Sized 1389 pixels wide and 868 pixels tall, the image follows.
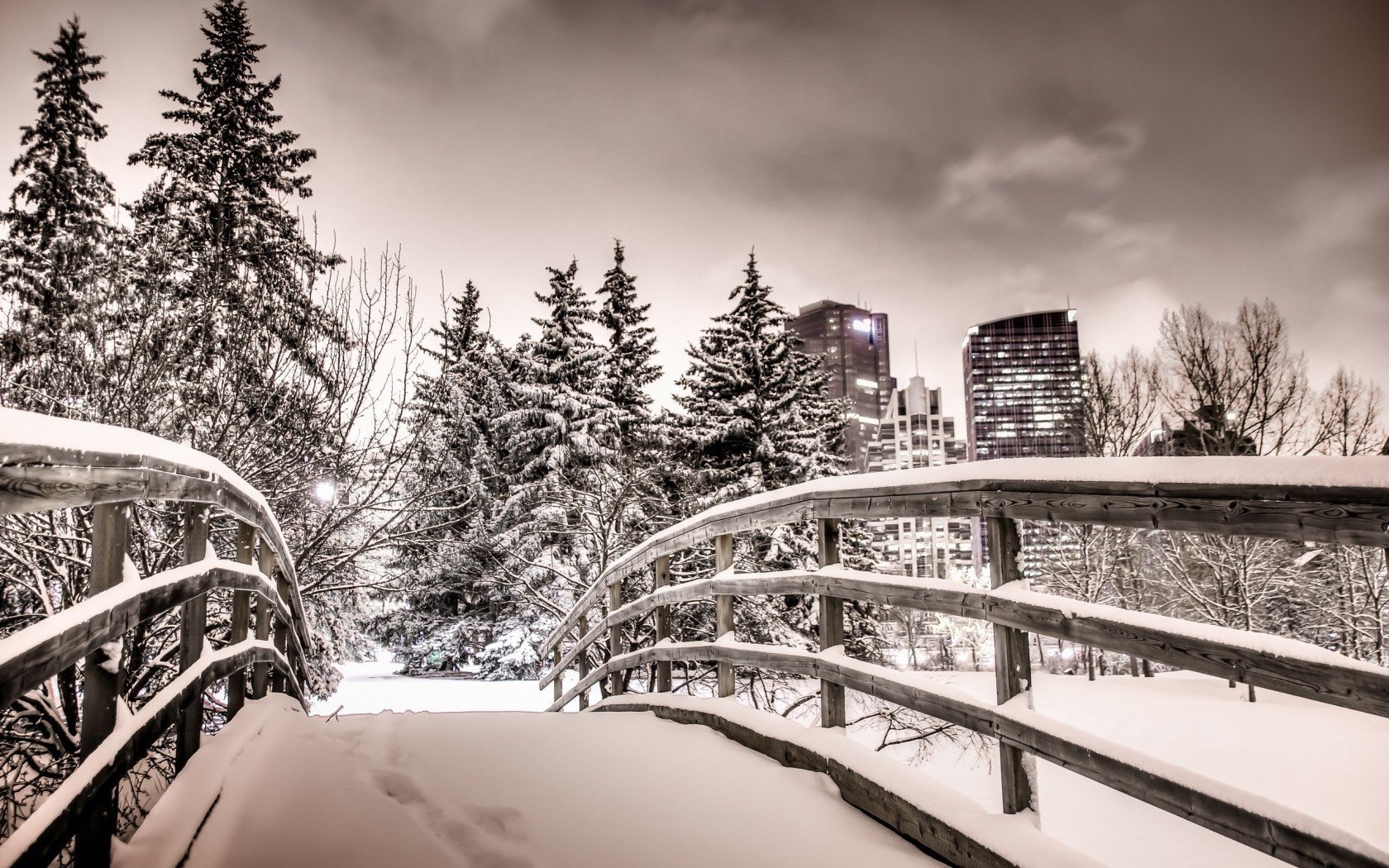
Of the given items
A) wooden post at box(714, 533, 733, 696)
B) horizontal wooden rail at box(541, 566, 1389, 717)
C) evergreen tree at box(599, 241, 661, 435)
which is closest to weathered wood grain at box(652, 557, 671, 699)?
wooden post at box(714, 533, 733, 696)

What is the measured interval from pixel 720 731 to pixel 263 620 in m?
2.67

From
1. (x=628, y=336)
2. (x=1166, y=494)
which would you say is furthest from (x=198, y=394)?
(x=628, y=336)

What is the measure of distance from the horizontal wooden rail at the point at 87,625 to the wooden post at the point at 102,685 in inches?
2.6

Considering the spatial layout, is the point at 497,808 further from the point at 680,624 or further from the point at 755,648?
the point at 680,624

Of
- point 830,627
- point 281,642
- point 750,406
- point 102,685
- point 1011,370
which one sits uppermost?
point 1011,370

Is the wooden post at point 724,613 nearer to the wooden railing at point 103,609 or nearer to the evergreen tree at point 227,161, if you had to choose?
the wooden railing at point 103,609

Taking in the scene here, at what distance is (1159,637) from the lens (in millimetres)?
1652

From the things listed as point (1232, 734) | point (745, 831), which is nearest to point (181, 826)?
point (745, 831)

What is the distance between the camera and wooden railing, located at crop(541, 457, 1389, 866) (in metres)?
1.34

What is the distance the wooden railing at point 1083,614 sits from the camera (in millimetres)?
1342

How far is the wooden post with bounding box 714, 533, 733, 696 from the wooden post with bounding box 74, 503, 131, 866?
2.59 metres

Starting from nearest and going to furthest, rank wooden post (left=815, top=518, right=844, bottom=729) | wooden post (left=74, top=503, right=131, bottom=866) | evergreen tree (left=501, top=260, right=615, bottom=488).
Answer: wooden post (left=74, top=503, right=131, bottom=866) → wooden post (left=815, top=518, right=844, bottom=729) → evergreen tree (left=501, top=260, right=615, bottom=488)

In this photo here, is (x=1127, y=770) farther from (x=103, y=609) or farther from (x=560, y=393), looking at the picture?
(x=560, y=393)

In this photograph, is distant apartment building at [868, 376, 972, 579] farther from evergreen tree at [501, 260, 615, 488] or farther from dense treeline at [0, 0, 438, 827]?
dense treeline at [0, 0, 438, 827]
